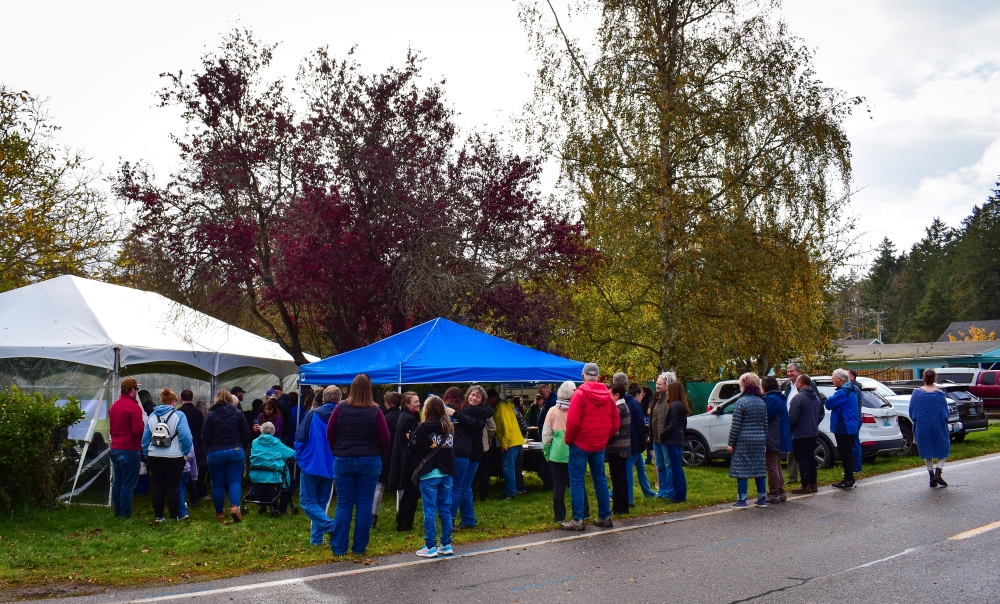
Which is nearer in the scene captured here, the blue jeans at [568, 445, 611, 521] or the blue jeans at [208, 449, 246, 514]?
the blue jeans at [568, 445, 611, 521]

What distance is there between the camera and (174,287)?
1930 cm

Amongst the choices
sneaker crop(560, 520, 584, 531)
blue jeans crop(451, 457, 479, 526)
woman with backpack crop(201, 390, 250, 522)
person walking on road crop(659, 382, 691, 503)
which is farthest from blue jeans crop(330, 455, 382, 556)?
person walking on road crop(659, 382, 691, 503)

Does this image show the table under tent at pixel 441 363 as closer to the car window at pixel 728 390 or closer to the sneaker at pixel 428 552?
the sneaker at pixel 428 552

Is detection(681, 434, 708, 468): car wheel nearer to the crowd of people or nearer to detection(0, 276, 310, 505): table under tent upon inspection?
the crowd of people

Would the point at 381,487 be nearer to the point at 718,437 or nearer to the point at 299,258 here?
the point at 299,258

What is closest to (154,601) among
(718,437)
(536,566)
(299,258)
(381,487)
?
(536,566)

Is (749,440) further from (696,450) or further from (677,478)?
(696,450)

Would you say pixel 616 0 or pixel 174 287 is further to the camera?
pixel 616 0

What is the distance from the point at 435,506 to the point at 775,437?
552cm

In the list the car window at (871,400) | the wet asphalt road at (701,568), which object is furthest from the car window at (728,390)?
the wet asphalt road at (701,568)

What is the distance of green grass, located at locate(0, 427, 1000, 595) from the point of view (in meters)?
7.64

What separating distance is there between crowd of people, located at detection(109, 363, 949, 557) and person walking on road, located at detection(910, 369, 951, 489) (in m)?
0.02

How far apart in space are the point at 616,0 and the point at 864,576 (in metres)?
18.6

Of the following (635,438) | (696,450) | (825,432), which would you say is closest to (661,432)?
(635,438)
